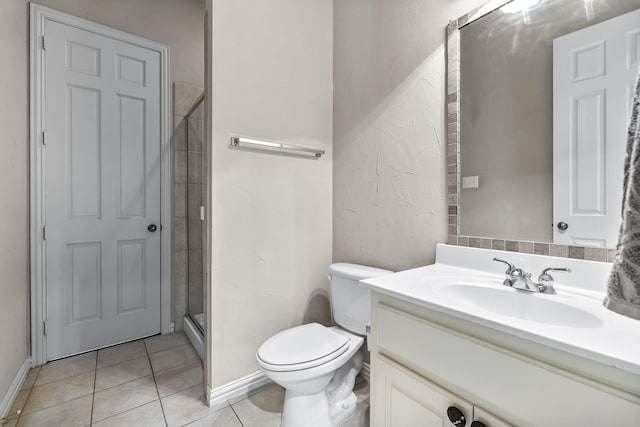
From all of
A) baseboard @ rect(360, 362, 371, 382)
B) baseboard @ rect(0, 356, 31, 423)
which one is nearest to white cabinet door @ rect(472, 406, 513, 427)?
baseboard @ rect(360, 362, 371, 382)

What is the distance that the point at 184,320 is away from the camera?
244 cm

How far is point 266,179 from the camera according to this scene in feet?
5.52

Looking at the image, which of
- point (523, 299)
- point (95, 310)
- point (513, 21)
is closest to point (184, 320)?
point (95, 310)

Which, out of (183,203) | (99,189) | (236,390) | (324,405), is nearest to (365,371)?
(324,405)

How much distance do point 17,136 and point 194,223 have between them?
44.2 inches

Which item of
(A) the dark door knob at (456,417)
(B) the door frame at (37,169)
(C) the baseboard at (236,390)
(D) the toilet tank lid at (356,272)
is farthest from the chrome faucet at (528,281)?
(B) the door frame at (37,169)

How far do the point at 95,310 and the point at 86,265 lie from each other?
34 centimetres

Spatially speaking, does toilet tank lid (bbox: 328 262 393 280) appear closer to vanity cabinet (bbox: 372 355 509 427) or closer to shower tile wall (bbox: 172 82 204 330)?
vanity cabinet (bbox: 372 355 509 427)

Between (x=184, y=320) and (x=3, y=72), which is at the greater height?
(x=3, y=72)

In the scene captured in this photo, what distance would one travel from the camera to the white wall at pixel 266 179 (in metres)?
1.52

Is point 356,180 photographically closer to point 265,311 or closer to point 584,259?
point 265,311

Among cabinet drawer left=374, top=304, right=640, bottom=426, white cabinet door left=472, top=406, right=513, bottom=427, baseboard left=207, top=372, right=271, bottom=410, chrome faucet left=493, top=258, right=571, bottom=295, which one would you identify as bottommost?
baseboard left=207, top=372, right=271, bottom=410

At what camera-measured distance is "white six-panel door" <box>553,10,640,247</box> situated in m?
0.89

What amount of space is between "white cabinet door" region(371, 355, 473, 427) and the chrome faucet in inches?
17.6
